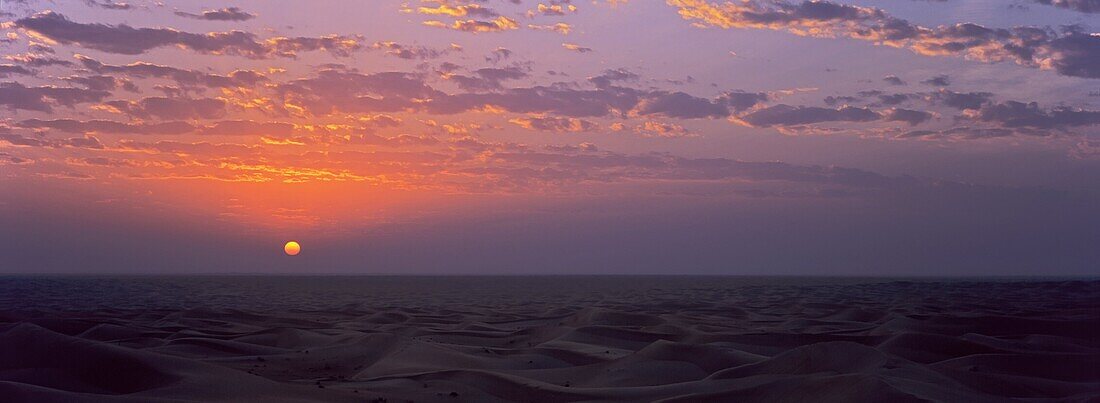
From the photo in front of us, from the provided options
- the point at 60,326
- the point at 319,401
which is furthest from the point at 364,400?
the point at 60,326

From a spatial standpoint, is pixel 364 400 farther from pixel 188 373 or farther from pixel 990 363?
pixel 990 363

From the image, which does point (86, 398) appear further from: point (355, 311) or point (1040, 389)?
point (355, 311)

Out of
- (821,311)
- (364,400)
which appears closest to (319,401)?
(364,400)

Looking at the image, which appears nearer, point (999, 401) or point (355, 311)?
point (999, 401)

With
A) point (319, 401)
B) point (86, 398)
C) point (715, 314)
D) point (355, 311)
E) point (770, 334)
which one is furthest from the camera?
point (355, 311)

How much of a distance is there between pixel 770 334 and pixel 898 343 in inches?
83.2

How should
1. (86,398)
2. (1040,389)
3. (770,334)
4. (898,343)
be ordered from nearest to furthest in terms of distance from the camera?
(86,398) → (1040,389) → (898,343) → (770,334)

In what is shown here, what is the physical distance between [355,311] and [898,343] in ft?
44.0

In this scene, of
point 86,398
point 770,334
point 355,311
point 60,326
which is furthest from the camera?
point 355,311

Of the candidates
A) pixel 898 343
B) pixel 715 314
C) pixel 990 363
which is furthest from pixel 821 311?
pixel 990 363

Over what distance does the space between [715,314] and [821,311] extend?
2.59 meters

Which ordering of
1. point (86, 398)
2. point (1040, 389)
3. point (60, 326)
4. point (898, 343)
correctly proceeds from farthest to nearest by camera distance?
point (60, 326) < point (898, 343) < point (1040, 389) < point (86, 398)

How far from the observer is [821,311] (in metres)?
19.5

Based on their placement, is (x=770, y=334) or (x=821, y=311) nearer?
(x=770, y=334)
